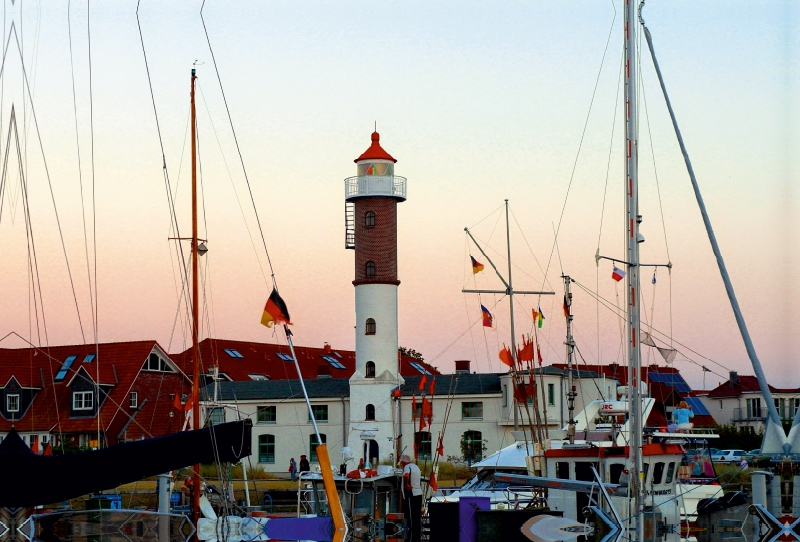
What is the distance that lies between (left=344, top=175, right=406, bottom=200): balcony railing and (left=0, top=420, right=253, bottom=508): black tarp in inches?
1553

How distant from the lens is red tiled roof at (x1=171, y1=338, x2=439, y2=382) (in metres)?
75.2

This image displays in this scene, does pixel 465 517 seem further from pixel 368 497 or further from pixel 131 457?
pixel 131 457

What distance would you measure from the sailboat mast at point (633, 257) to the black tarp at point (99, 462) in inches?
301

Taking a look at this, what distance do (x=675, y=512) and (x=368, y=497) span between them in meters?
6.20

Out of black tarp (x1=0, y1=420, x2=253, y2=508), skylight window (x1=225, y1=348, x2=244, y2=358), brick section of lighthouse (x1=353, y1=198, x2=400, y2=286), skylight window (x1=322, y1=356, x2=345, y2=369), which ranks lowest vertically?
black tarp (x1=0, y1=420, x2=253, y2=508)

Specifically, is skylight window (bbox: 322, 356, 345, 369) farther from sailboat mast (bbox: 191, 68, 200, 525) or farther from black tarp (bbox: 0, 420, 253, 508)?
black tarp (bbox: 0, 420, 253, 508)

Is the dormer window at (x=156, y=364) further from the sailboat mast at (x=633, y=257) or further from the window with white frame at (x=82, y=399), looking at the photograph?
the sailboat mast at (x=633, y=257)

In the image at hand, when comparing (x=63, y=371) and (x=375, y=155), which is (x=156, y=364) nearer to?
(x=63, y=371)

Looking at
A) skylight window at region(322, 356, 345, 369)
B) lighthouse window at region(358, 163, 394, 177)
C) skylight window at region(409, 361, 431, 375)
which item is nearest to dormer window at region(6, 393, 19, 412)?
lighthouse window at region(358, 163, 394, 177)

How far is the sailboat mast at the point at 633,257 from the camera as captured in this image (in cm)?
2309

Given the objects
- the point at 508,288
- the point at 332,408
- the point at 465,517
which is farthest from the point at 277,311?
the point at 332,408

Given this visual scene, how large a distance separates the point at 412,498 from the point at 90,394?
42093 mm

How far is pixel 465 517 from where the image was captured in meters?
24.3

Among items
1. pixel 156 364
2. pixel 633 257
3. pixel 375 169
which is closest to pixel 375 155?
pixel 375 169
